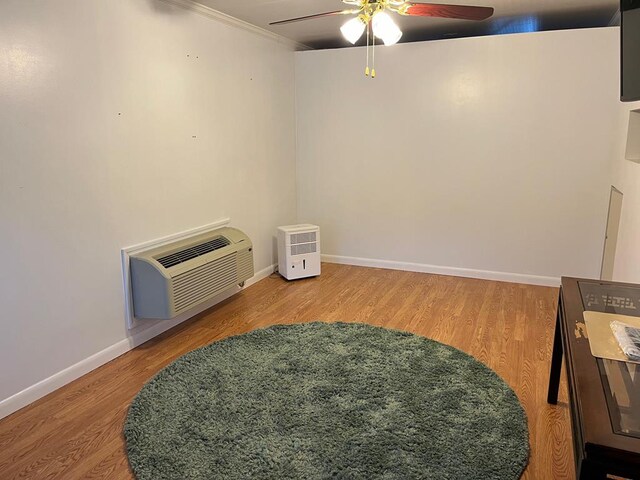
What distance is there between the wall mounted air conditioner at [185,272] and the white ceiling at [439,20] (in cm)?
185

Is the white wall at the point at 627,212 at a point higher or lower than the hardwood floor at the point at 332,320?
higher

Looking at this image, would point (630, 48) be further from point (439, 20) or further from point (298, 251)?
point (298, 251)

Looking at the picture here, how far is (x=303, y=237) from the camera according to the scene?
472 cm

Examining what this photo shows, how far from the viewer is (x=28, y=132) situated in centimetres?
250

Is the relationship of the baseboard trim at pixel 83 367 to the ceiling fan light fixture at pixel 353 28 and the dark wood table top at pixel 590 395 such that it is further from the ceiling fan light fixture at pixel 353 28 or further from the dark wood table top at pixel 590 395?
the dark wood table top at pixel 590 395

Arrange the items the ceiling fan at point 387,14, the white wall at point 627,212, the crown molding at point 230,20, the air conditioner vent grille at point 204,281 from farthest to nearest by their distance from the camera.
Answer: the crown molding at point 230,20 < the air conditioner vent grille at point 204,281 < the white wall at point 627,212 < the ceiling fan at point 387,14

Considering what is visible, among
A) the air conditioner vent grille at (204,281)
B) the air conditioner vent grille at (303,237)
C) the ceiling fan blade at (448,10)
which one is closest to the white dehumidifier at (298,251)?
the air conditioner vent grille at (303,237)

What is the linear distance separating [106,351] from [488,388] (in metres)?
2.41

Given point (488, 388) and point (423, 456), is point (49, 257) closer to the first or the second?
point (423, 456)

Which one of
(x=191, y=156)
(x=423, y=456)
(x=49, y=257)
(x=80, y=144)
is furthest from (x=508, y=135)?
(x=49, y=257)

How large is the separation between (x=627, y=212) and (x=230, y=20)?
344 centimetres

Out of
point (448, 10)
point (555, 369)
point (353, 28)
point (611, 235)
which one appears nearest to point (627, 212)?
point (611, 235)

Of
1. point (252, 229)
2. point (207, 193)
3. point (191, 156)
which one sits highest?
point (191, 156)

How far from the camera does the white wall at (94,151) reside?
8.12ft
